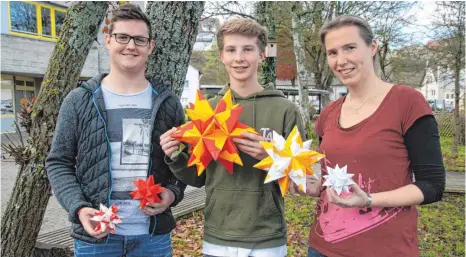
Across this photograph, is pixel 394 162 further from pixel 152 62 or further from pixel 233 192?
pixel 152 62

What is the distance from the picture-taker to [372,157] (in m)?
1.97

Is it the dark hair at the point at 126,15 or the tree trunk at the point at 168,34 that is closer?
the dark hair at the point at 126,15

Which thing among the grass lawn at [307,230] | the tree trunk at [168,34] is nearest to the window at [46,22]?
the grass lawn at [307,230]

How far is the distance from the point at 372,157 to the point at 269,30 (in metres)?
9.11

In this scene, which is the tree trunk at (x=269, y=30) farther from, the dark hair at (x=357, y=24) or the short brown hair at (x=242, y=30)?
the dark hair at (x=357, y=24)

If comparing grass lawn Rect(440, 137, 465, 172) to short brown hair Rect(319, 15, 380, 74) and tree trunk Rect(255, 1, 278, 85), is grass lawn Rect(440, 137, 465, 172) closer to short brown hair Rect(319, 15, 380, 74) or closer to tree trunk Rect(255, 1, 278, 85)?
tree trunk Rect(255, 1, 278, 85)

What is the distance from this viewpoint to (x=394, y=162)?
1.97 meters

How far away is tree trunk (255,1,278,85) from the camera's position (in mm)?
9883

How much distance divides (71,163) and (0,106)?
20.2 meters

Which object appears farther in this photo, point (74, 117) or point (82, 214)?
point (74, 117)

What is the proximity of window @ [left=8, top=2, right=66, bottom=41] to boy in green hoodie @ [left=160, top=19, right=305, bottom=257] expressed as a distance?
1957 cm

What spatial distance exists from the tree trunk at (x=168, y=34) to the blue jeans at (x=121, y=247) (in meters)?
1.25

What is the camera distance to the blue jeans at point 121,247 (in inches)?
88.0

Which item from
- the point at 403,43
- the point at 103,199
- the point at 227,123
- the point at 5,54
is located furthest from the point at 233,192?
the point at 5,54
